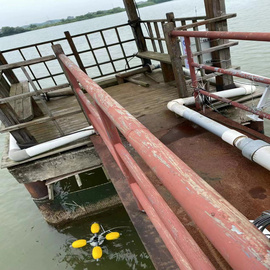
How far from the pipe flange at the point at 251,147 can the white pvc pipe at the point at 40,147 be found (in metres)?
1.95

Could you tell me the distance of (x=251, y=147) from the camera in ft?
6.40

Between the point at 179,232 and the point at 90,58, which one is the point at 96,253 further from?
the point at 90,58

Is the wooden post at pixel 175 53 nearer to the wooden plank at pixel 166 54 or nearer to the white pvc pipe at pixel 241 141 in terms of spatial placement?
the wooden plank at pixel 166 54

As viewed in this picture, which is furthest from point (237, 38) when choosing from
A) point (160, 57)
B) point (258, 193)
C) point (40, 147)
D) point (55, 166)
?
point (160, 57)

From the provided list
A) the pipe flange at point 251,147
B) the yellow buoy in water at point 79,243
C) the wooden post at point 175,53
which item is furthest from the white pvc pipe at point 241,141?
the yellow buoy in water at point 79,243

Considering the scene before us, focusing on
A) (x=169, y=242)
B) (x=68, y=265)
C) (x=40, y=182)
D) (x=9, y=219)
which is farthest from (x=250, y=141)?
(x=9, y=219)

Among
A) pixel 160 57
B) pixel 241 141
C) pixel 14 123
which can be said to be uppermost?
pixel 14 123

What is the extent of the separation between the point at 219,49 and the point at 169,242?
9.45ft

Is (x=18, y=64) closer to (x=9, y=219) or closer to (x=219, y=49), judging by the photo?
(x=219, y=49)

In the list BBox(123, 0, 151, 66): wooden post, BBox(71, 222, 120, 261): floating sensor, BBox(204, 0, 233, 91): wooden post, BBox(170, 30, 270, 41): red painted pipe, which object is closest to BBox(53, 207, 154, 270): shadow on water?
BBox(71, 222, 120, 261): floating sensor

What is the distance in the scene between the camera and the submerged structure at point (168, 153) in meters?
0.58

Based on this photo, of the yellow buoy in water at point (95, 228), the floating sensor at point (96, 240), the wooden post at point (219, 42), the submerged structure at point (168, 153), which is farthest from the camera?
the yellow buoy in water at point (95, 228)

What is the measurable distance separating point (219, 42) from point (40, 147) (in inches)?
114

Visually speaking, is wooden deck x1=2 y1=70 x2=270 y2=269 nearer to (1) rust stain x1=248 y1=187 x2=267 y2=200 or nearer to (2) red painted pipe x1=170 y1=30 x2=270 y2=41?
(1) rust stain x1=248 y1=187 x2=267 y2=200
